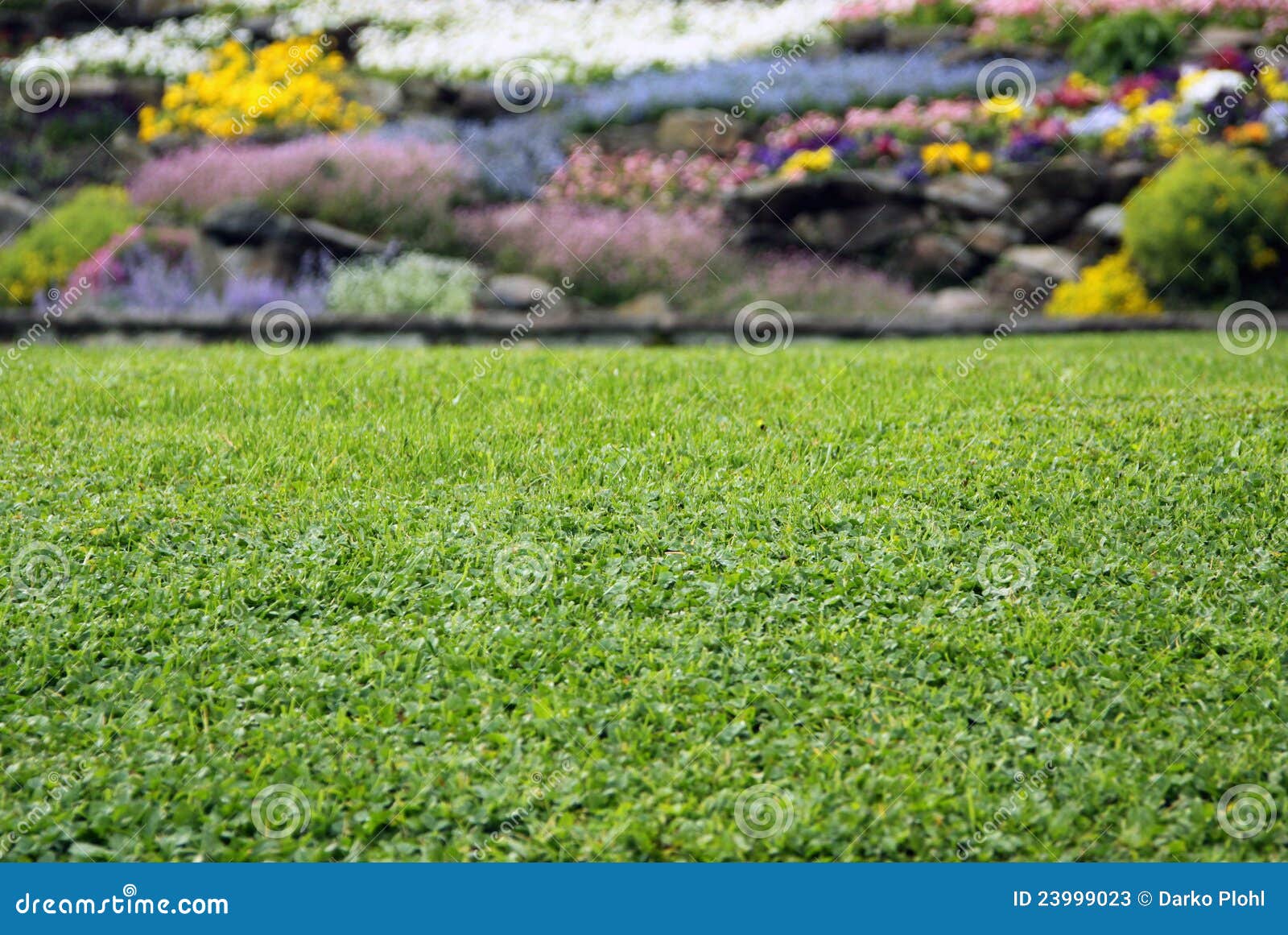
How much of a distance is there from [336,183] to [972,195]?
573 centimetres

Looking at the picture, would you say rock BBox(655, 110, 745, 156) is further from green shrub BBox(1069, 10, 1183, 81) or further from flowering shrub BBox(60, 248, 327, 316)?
flowering shrub BBox(60, 248, 327, 316)

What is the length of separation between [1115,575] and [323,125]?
9805mm

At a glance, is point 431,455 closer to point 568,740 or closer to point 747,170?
point 568,740

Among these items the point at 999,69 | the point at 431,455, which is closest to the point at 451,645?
the point at 431,455

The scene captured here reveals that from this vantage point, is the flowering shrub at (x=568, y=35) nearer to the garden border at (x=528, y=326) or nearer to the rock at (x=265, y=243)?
the rock at (x=265, y=243)

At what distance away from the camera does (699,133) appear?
11.8m

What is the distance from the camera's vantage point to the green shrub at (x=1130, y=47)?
11.8 meters

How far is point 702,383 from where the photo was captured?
655cm
